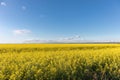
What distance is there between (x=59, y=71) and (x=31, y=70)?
4.75 feet

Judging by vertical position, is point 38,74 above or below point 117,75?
above

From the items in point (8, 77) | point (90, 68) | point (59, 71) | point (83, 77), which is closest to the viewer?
point (8, 77)

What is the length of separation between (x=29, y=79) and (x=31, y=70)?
399mm

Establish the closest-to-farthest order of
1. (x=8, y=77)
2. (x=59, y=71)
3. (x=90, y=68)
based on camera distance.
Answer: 1. (x=8, y=77)
2. (x=59, y=71)
3. (x=90, y=68)

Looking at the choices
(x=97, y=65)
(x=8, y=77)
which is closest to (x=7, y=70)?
(x=8, y=77)

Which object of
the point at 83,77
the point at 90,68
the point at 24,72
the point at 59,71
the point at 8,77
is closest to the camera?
the point at 8,77

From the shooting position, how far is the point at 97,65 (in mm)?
8812

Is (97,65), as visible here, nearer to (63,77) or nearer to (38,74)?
(63,77)

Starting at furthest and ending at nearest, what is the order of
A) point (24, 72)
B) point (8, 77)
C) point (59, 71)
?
point (59, 71)
point (24, 72)
point (8, 77)

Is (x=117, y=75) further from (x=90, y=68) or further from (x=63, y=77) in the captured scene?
(x=63, y=77)

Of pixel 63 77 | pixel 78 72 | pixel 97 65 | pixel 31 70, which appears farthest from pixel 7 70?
pixel 97 65

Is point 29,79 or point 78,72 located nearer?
point 29,79

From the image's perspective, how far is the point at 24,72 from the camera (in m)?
6.23

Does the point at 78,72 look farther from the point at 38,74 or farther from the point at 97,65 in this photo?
the point at 38,74
